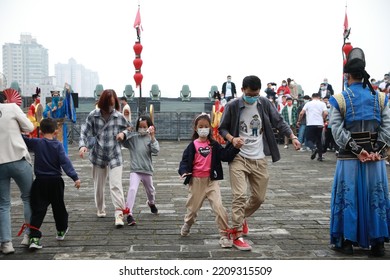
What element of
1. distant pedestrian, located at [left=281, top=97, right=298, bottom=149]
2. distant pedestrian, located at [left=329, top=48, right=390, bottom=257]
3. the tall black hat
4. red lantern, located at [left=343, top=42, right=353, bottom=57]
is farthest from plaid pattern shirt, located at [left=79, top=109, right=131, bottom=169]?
distant pedestrian, located at [left=281, top=97, right=298, bottom=149]

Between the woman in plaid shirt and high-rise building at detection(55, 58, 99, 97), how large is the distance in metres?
43.3

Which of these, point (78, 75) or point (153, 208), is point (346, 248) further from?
point (78, 75)

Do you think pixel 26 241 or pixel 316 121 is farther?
pixel 316 121

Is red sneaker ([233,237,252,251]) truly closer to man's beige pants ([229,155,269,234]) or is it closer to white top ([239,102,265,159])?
man's beige pants ([229,155,269,234])

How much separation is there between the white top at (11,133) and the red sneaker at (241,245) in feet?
7.97

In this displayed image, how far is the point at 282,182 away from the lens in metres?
10.2

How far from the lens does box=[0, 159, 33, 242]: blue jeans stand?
16.7 ft

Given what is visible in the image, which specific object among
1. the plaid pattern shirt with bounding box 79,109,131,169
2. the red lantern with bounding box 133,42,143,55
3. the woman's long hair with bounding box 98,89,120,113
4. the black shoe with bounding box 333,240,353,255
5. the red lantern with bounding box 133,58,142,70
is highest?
the red lantern with bounding box 133,42,143,55

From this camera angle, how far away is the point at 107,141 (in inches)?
258

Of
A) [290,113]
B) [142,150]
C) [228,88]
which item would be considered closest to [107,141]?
[142,150]

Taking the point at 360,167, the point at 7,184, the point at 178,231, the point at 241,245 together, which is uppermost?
the point at 360,167

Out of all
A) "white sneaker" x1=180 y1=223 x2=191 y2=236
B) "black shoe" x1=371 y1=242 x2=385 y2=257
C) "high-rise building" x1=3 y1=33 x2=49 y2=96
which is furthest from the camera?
"high-rise building" x1=3 y1=33 x2=49 y2=96

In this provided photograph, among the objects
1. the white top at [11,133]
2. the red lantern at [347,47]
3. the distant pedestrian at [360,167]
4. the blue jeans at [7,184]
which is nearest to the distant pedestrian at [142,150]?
the blue jeans at [7,184]

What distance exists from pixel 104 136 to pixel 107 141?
0.08 metres
